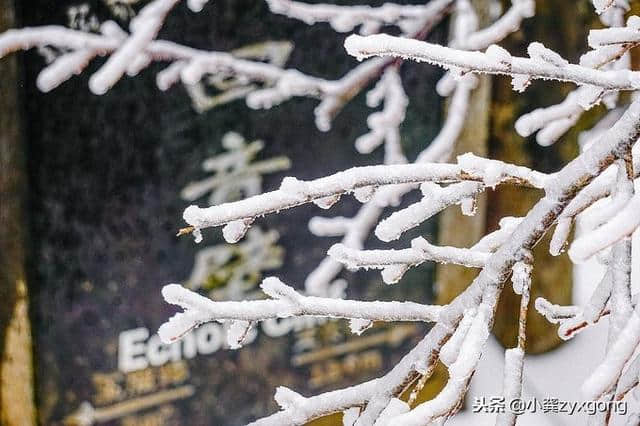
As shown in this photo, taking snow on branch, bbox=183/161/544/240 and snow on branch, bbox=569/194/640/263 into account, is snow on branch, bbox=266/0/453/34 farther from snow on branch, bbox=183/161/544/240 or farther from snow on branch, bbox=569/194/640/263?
snow on branch, bbox=569/194/640/263

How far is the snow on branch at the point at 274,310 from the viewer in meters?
0.74

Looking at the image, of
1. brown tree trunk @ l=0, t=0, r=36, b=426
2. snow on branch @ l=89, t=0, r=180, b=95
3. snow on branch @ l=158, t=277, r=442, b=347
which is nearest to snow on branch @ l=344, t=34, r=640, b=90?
snow on branch @ l=158, t=277, r=442, b=347

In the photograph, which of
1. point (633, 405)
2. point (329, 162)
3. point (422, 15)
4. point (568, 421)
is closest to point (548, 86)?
point (422, 15)

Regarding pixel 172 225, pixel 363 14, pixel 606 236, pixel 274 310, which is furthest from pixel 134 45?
pixel 606 236

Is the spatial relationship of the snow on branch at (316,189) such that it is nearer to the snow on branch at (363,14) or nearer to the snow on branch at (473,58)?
the snow on branch at (473,58)

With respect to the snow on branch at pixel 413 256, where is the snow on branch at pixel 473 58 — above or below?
above

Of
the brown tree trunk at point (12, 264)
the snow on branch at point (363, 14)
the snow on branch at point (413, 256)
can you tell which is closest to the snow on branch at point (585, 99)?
the snow on branch at point (413, 256)

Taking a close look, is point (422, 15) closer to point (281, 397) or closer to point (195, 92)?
point (195, 92)

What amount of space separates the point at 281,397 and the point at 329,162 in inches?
48.0

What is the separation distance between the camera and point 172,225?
174 cm

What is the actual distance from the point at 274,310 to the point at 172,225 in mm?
1039

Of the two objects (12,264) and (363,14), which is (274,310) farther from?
(363,14)

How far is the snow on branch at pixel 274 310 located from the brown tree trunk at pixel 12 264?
2.90 ft

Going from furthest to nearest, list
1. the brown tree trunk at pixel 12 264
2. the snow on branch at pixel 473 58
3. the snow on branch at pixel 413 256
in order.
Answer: the brown tree trunk at pixel 12 264 → the snow on branch at pixel 413 256 → the snow on branch at pixel 473 58
